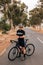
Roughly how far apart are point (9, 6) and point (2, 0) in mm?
Answer: 2040

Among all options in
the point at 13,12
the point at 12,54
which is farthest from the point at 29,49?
the point at 13,12

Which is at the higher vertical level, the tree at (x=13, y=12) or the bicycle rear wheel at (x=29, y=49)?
the bicycle rear wheel at (x=29, y=49)

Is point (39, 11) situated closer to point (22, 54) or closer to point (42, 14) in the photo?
point (42, 14)

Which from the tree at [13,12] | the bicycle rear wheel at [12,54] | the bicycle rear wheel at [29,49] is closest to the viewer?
the bicycle rear wheel at [12,54]

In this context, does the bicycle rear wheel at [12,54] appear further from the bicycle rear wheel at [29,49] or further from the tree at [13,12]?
the tree at [13,12]

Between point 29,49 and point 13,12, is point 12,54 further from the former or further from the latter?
point 13,12

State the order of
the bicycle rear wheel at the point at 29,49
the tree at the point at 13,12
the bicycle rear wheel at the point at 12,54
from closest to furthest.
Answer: the bicycle rear wheel at the point at 12,54, the bicycle rear wheel at the point at 29,49, the tree at the point at 13,12

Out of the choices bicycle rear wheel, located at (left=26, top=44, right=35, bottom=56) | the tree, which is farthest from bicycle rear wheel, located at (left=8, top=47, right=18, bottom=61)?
the tree

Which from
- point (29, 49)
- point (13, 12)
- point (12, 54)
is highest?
point (12, 54)

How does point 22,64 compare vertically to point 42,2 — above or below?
above

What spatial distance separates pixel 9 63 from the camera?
1155 cm

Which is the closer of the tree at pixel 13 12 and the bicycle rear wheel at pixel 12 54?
the bicycle rear wheel at pixel 12 54

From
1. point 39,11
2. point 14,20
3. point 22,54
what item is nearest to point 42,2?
point 39,11

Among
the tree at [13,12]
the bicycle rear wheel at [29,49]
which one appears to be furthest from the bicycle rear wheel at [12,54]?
the tree at [13,12]
